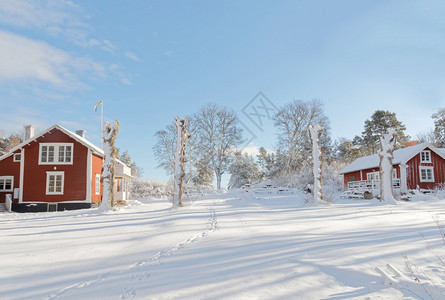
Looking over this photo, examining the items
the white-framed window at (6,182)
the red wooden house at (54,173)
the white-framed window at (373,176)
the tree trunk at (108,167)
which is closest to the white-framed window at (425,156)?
the white-framed window at (373,176)

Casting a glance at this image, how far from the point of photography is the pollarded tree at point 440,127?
1554 inches

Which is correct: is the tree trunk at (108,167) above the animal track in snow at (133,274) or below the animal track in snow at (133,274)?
above

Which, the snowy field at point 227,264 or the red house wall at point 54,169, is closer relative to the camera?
the snowy field at point 227,264

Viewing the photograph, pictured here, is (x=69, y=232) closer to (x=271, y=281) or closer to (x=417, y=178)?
(x=271, y=281)

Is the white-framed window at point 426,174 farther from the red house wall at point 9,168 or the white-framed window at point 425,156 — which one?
the red house wall at point 9,168

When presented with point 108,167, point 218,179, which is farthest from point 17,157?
point 218,179

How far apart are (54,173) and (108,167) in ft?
25.0

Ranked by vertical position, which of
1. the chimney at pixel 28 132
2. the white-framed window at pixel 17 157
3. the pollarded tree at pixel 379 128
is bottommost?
the white-framed window at pixel 17 157

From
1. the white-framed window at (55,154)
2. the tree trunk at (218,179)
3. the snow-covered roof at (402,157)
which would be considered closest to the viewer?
the white-framed window at (55,154)

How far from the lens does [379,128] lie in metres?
42.3

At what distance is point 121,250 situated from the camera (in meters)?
5.82

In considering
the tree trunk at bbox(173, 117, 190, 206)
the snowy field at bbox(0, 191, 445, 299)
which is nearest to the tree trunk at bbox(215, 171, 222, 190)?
the tree trunk at bbox(173, 117, 190, 206)

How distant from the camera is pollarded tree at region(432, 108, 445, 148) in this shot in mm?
39469

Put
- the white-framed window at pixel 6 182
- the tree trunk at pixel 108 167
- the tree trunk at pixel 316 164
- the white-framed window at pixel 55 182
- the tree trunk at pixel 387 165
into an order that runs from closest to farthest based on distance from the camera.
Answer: the tree trunk at pixel 108 167 < the tree trunk at pixel 316 164 < the tree trunk at pixel 387 165 < the white-framed window at pixel 55 182 < the white-framed window at pixel 6 182
